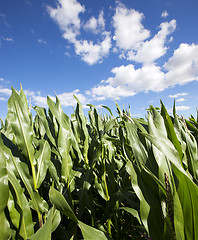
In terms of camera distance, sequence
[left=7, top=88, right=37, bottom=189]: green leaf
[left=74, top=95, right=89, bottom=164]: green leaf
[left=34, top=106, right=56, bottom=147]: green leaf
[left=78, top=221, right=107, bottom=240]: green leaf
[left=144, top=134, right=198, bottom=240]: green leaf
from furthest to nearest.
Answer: [left=74, top=95, right=89, bottom=164]: green leaf < [left=34, top=106, right=56, bottom=147]: green leaf < [left=7, top=88, right=37, bottom=189]: green leaf < [left=78, top=221, right=107, bottom=240]: green leaf < [left=144, top=134, right=198, bottom=240]: green leaf

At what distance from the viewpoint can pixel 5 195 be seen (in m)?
0.50

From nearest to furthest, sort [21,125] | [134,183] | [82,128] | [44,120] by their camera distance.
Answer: [134,183], [21,125], [44,120], [82,128]

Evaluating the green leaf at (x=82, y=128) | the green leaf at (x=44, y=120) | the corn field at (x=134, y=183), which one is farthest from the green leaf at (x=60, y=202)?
the green leaf at (x=82, y=128)

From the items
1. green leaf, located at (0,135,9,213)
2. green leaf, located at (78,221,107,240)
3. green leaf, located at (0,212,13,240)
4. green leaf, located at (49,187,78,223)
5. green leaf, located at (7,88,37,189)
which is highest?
green leaf, located at (7,88,37,189)

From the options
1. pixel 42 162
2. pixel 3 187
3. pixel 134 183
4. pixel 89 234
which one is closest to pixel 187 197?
pixel 134 183

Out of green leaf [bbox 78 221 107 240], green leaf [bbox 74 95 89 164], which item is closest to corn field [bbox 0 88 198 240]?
green leaf [bbox 78 221 107 240]

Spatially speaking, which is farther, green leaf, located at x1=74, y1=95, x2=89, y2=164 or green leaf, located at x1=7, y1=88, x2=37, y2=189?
green leaf, located at x1=74, y1=95, x2=89, y2=164

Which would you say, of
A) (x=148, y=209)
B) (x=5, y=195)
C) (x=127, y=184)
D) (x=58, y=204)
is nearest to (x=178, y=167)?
(x=148, y=209)

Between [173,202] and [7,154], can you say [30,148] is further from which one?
[173,202]

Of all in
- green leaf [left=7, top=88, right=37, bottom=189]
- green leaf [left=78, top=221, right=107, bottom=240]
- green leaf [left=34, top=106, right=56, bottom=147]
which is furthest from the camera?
green leaf [left=34, top=106, right=56, bottom=147]

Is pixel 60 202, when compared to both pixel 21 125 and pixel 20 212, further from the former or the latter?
pixel 21 125

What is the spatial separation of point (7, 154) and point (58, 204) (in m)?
0.34

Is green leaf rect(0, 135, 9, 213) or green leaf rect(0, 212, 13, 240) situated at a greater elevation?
green leaf rect(0, 135, 9, 213)

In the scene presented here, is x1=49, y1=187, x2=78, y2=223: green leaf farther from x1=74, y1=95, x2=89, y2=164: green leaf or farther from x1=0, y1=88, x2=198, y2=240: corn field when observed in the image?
x1=74, y1=95, x2=89, y2=164: green leaf
